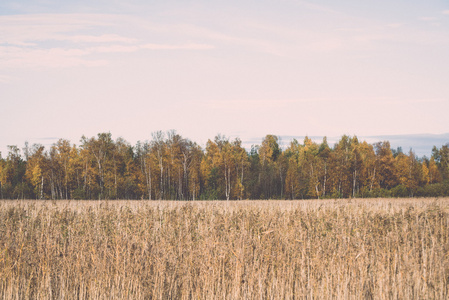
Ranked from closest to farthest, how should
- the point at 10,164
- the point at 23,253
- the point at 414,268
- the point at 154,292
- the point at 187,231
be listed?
the point at 154,292 < the point at 414,268 < the point at 23,253 < the point at 187,231 < the point at 10,164

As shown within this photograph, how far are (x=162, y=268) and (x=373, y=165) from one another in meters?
→ 62.8

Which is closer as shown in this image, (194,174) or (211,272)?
(211,272)

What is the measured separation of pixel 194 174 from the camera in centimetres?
5678

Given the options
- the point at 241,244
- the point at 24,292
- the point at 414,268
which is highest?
the point at 241,244

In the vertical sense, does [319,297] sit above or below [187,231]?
below

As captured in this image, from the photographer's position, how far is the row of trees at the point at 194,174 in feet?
182

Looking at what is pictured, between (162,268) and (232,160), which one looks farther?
(232,160)

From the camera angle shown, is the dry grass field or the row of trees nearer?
the dry grass field

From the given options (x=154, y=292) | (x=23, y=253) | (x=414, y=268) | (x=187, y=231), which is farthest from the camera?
(x=187, y=231)

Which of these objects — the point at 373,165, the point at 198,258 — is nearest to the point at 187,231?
the point at 198,258

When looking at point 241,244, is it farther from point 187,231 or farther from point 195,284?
point 187,231

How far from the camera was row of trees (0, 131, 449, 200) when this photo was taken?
55.5 metres

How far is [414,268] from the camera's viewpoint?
6.70m

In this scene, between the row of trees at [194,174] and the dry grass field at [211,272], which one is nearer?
the dry grass field at [211,272]
